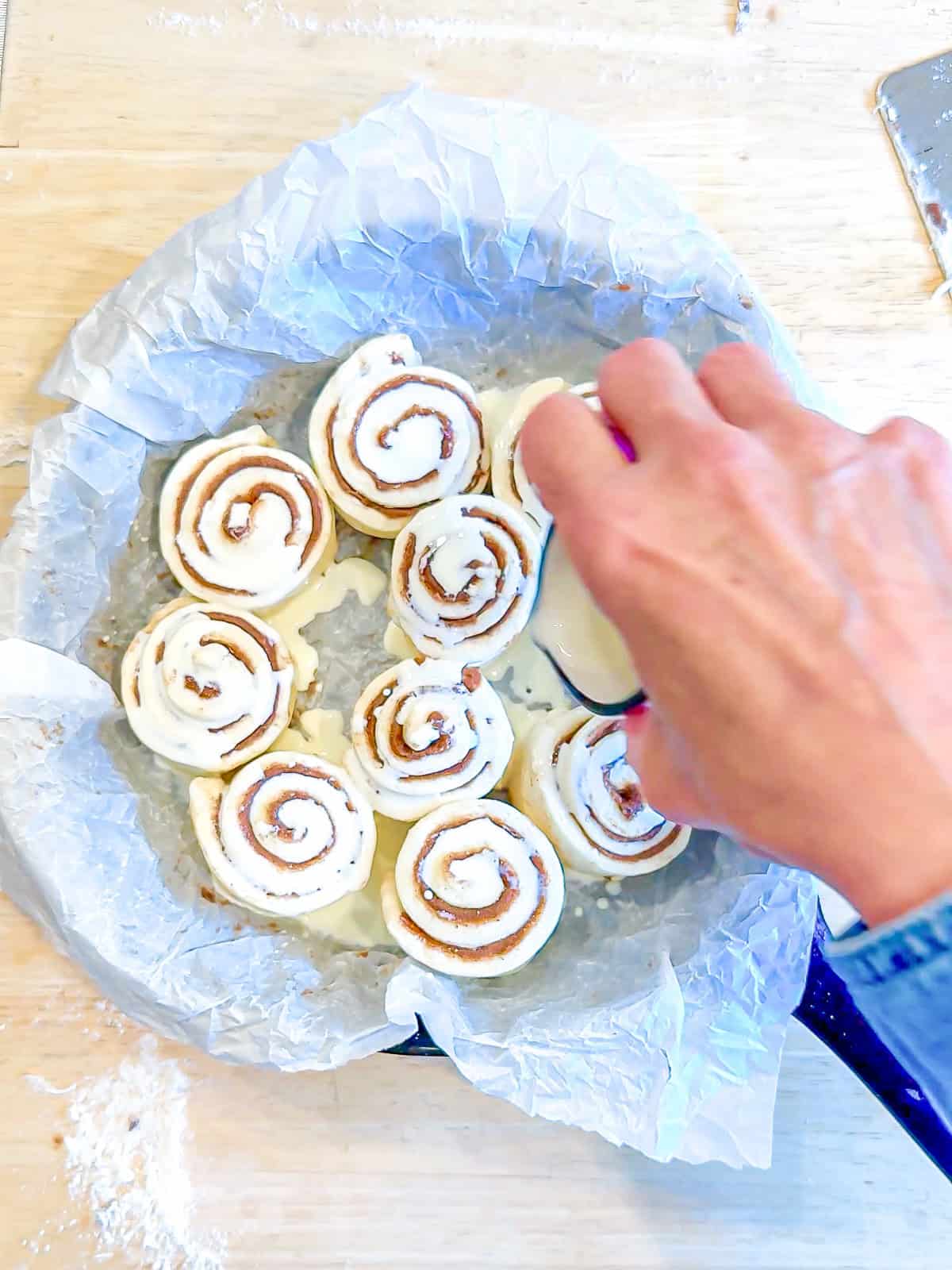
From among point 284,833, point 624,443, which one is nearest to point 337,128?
point 624,443

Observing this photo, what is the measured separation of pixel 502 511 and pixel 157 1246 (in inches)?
27.2

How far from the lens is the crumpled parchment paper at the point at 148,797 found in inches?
31.1

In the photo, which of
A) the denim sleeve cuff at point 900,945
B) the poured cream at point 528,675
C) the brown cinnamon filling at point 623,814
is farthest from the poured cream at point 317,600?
the denim sleeve cuff at point 900,945

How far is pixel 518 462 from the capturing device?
3.09ft

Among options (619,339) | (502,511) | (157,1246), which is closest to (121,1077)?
(157,1246)

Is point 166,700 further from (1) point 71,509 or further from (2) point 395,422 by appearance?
(2) point 395,422

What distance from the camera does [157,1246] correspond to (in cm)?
85

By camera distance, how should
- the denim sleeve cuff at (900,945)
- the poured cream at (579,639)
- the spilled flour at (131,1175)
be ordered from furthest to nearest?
the spilled flour at (131,1175), the poured cream at (579,639), the denim sleeve cuff at (900,945)

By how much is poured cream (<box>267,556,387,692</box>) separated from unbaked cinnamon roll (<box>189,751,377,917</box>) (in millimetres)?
106

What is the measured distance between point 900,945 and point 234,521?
0.66m

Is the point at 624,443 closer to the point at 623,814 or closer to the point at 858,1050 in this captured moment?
the point at 623,814

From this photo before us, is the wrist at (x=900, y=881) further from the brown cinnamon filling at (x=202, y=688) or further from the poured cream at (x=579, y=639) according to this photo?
the brown cinnamon filling at (x=202, y=688)

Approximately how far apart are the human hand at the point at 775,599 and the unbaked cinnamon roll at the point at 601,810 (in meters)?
0.32

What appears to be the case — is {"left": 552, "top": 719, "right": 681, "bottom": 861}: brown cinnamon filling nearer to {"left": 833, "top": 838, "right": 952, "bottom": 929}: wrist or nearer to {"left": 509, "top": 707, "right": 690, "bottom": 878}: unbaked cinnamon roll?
{"left": 509, "top": 707, "right": 690, "bottom": 878}: unbaked cinnamon roll
